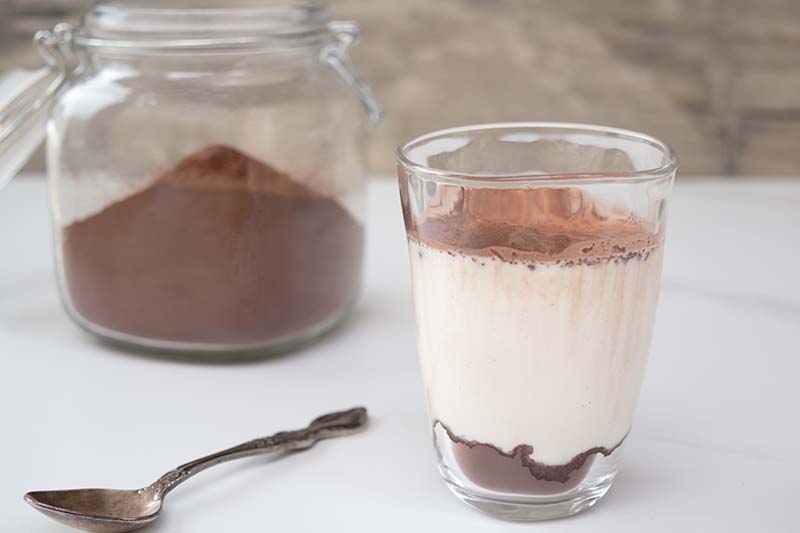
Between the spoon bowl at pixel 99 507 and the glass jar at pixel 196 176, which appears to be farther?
the glass jar at pixel 196 176

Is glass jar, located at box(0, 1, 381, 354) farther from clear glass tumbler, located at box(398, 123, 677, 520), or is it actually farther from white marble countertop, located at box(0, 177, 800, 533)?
clear glass tumbler, located at box(398, 123, 677, 520)

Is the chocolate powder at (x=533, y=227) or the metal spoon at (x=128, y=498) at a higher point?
the chocolate powder at (x=533, y=227)

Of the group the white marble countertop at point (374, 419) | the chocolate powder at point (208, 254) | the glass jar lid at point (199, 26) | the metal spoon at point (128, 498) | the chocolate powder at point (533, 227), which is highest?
the glass jar lid at point (199, 26)

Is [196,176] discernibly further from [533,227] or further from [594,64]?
[594,64]

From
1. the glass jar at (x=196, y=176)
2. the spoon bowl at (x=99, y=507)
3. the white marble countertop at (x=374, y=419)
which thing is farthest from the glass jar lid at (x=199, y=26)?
the spoon bowl at (x=99, y=507)

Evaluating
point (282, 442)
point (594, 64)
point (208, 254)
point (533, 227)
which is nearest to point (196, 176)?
point (208, 254)

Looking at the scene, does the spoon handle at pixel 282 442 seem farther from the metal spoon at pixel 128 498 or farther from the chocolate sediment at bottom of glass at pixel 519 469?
the chocolate sediment at bottom of glass at pixel 519 469
